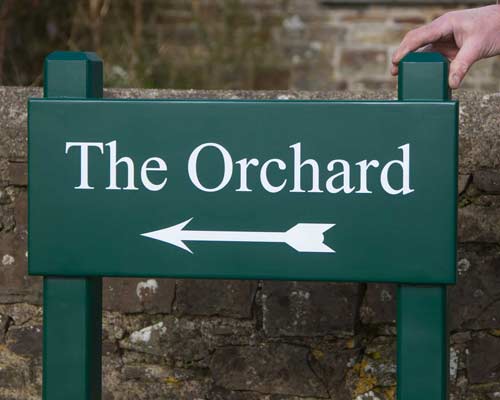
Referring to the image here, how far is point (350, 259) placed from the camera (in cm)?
194

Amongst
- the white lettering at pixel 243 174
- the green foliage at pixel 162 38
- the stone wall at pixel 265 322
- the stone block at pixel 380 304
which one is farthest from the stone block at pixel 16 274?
the green foliage at pixel 162 38

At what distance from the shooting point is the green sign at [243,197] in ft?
6.32

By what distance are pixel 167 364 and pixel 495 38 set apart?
1.18m

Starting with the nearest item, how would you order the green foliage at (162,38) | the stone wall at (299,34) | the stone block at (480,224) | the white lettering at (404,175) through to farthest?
the white lettering at (404,175) < the stone block at (480,224) < the green foliage at (162,38) < the stone wall at (299,34)

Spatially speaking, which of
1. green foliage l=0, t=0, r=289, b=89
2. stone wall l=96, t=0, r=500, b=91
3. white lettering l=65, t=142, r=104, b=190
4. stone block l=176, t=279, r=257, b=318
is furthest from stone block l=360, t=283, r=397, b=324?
stone wall l=96, t=0, r=500, b=91

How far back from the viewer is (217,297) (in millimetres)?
2678

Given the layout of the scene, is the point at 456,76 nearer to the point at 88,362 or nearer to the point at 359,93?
the point at 359,93

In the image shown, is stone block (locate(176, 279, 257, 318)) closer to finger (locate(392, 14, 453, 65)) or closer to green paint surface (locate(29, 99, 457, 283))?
green paint surface (locate(29, 99, 457, 283))

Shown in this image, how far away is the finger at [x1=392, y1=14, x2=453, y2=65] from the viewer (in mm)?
2111

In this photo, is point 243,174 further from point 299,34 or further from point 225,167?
point 299,34

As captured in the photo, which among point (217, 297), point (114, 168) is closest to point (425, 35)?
point (114, 168)

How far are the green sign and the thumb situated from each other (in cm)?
10

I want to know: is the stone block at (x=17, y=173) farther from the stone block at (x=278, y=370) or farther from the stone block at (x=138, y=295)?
the stone block at (x=278, y=370)

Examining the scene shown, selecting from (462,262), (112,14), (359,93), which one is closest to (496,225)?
(462,262)
